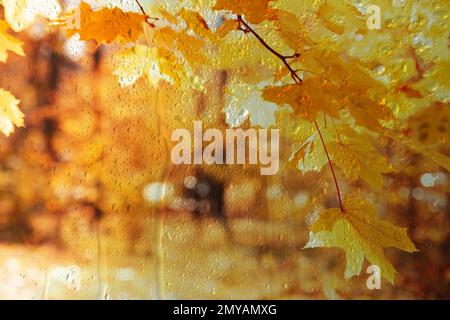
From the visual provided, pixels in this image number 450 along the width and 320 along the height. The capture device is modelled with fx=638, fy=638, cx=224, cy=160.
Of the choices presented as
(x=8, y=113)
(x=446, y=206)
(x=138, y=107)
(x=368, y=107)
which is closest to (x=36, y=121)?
(x=8, y=113)

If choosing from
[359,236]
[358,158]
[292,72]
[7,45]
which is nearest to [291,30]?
[292,72]

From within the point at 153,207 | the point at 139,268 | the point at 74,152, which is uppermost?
the point at 74,152

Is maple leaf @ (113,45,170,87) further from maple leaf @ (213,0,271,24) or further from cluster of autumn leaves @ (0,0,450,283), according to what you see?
maple leaf @ (213,0,271,24)

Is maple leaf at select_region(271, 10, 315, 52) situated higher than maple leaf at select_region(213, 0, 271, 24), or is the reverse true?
maple leaf at select_region(213, 0, 271, 24)

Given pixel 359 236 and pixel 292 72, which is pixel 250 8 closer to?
pixel 292 72

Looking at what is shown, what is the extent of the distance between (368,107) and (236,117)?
0.26 meters

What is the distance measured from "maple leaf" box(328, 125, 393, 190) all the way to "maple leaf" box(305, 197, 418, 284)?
0.16ft

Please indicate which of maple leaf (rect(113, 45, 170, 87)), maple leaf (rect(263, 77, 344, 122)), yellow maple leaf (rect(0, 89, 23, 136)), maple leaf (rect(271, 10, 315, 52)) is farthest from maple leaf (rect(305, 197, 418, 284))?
yellow maple leaf (rect(0, 89, 23, 136))

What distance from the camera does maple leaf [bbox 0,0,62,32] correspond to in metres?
1.24

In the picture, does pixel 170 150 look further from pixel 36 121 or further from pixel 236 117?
pixel 36 121

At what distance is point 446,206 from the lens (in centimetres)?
125

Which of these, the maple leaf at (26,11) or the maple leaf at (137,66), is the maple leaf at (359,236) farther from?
the maple leaf at (26,11)

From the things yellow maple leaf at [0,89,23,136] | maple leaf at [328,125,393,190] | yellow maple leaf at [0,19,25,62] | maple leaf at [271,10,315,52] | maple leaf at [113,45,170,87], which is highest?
maple leaf at [271,10,315,52]

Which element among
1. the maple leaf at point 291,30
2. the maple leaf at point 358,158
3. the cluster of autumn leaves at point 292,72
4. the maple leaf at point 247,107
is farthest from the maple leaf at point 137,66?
the maple leaf at point 358,158
